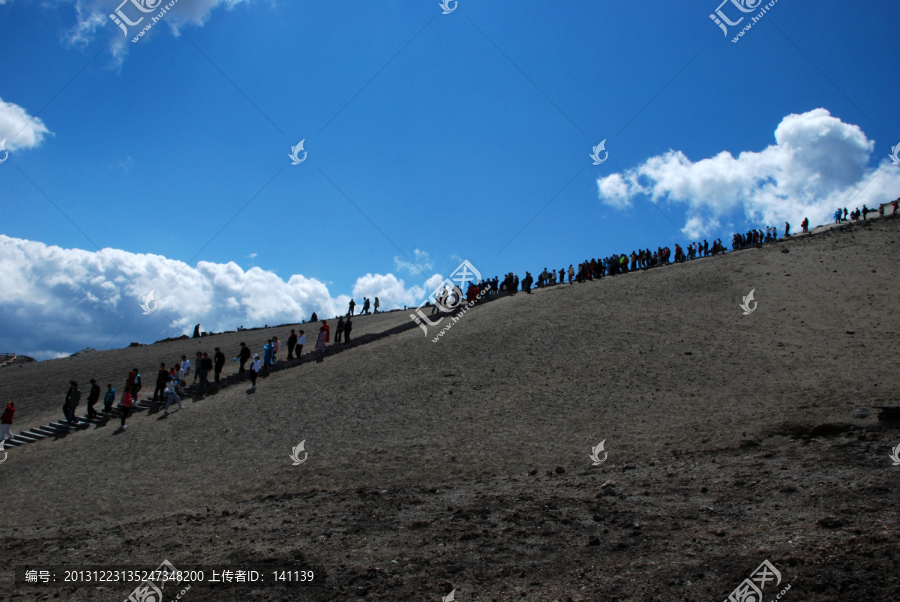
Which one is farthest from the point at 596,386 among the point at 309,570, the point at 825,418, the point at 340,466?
the point at 309,570

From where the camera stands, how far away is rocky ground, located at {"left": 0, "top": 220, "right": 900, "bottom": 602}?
7852mm

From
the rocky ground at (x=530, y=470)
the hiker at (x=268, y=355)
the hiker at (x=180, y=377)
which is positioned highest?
the hiker at (x=268, y=355)

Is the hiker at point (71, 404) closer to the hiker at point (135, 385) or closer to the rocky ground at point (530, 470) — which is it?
the rocky ground at point (530, 470)

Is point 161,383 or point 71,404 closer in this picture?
point 71,404

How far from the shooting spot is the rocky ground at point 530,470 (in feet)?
25.8

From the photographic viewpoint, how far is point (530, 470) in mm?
12742

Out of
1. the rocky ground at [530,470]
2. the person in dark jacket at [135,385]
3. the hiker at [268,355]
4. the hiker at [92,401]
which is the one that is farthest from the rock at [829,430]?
the hiker at [92,401]

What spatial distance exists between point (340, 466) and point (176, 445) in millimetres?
5864

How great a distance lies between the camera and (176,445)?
16188mm

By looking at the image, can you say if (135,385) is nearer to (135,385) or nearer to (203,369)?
(135,385)

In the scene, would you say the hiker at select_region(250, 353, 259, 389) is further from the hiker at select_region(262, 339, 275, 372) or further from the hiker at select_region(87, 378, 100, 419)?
the hiker at select_region(87, 378, 100, 419)

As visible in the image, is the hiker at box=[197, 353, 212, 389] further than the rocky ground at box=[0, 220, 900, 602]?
Yes

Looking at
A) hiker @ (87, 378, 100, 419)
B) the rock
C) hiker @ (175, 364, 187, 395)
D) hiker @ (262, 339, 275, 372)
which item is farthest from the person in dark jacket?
the rock

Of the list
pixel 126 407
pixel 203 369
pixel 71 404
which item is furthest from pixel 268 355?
pixel 71 404
